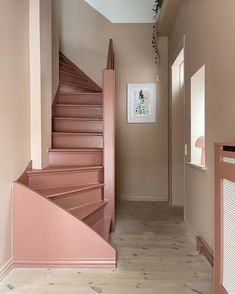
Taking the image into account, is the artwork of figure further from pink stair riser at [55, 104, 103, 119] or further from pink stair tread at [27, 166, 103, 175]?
pink stair tread at [27, 166, 103, 175]

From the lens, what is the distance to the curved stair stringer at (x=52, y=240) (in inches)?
103

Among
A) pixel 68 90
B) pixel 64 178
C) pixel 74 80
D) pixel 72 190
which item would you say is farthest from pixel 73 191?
pixel 74 80

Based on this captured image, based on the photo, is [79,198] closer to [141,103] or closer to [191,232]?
[191,232]

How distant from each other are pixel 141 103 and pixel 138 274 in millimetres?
3657

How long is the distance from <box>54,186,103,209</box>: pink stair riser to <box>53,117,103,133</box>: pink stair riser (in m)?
1.15

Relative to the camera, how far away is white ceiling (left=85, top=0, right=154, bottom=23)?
18.6ft

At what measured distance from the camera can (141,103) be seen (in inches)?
223

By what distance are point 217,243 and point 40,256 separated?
1504 mm

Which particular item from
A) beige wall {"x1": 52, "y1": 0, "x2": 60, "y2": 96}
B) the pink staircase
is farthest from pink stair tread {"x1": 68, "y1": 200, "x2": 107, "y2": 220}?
beige wall {"x1": 52, "y1": 0, "x2": 60, "y2": 96}

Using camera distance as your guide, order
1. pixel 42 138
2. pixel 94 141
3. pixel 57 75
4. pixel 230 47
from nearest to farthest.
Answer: pixel 230 47, pixel 42 138, pixel 94 141, pixel 57 75

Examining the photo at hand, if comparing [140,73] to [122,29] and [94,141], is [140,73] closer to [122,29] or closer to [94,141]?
[122,29]

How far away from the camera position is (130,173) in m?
5.71

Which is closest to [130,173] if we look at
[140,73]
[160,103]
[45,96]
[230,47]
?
[160,103]

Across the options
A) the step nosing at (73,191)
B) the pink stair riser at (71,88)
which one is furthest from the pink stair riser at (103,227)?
the pink stair riser at (71,88)
